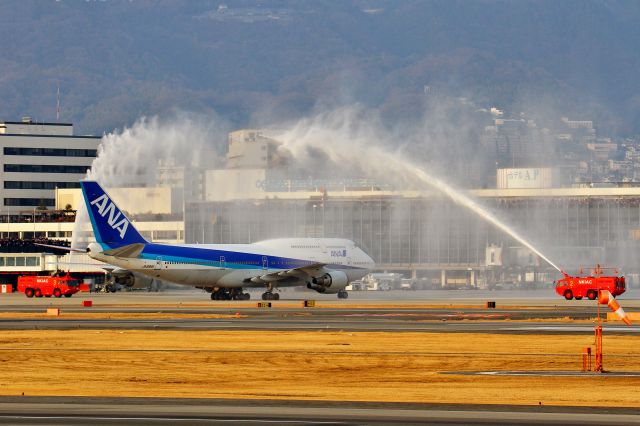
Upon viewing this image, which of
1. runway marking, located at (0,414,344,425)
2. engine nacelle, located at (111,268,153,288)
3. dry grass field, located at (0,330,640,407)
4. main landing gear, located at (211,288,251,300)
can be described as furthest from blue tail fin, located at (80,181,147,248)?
runway marking, located at (0,414,344,425)

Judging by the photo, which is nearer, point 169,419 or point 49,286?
point 169,419

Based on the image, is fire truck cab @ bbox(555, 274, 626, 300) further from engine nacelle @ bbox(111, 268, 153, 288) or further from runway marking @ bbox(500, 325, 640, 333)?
runway marking @ bbox(500, 325, 640, 333)

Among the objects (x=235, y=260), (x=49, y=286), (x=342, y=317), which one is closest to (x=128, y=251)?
(x=235, y=260)

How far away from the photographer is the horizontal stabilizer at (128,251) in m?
113

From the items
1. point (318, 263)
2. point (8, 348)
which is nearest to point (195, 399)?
point (8, 348)

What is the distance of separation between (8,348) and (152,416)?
82.9ft

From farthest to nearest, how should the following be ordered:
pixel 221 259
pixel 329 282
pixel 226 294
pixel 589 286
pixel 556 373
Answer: pixel 226 294
pixel 329 282
pixel 221 259
pixel 589 286
pixel 556 373

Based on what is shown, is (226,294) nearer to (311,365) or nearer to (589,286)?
(589,286)

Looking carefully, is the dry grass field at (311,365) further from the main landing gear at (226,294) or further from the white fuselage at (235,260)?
the main landing gear at (226,294)

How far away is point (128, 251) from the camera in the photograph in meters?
114

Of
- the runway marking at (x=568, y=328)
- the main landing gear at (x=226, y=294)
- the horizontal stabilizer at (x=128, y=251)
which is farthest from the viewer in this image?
the main landing gear at (x=226, y=294)

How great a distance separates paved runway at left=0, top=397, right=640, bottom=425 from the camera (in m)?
35.5

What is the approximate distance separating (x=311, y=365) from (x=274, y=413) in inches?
591

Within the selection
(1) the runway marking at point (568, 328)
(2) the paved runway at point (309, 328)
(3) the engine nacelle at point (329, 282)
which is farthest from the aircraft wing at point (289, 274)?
(1) the runway marking at point (568, 328)
